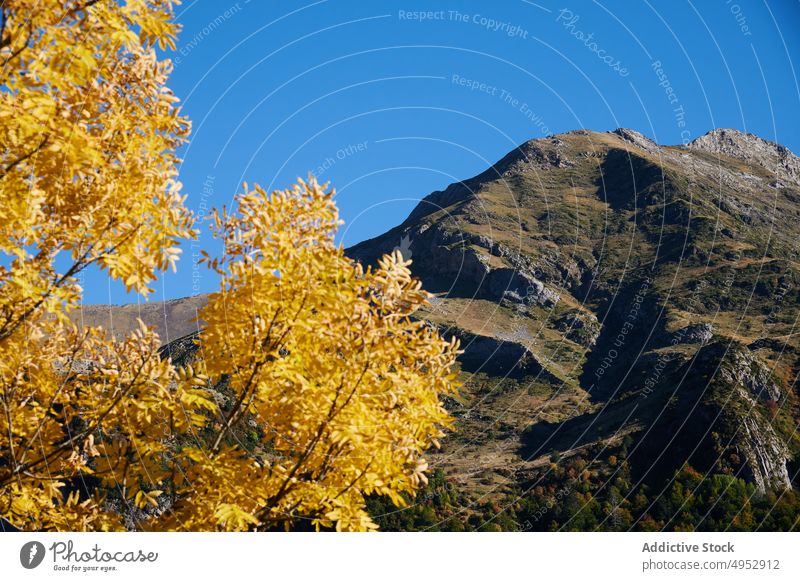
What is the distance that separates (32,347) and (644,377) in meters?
168

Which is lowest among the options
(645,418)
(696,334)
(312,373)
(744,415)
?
(645,418)

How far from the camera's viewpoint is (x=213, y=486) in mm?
6527

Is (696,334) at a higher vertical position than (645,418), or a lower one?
higher

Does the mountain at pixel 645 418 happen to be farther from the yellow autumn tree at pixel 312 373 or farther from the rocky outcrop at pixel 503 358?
the yellow autumn tree at pixel 312 373

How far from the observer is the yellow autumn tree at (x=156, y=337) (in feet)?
17.0

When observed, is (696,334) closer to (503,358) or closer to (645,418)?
(503,358)

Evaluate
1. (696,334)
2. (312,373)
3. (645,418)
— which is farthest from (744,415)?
(312,373)

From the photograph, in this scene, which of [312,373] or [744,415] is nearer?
[312,373]

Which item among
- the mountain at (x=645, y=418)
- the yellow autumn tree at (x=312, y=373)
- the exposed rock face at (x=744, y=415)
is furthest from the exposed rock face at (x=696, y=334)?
the yellow autumn tree at (x=312, y=373)

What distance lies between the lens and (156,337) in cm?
660

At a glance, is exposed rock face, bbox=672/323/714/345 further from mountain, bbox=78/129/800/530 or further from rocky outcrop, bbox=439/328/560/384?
rocky outcrop, bbox=439/328/560/384

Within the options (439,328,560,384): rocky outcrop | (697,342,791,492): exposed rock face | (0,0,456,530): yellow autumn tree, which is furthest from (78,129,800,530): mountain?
(0,0,456,530): yellow autumn tree

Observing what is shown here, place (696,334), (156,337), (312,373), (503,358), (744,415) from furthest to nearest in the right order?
(503,358)
(696,334)
(744,415)
(156,337)
(312,373)
